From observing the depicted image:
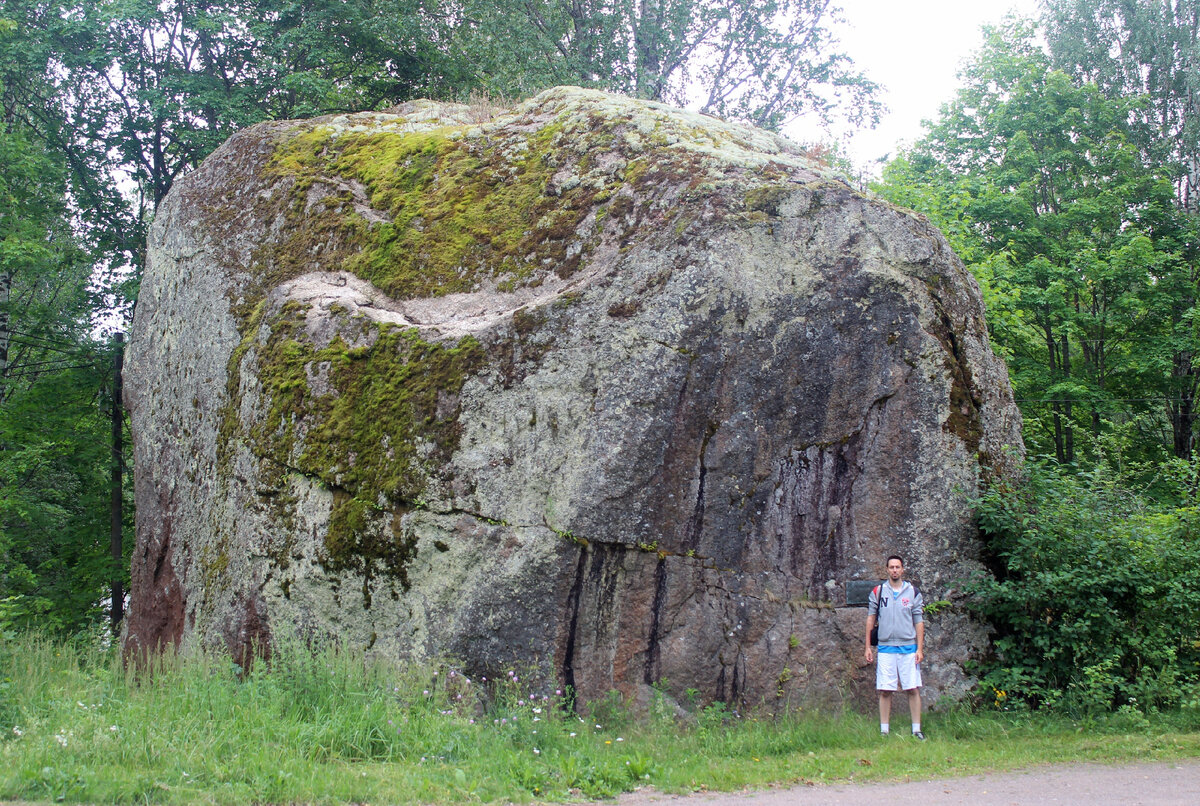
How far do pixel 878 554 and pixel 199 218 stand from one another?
26.6 ft

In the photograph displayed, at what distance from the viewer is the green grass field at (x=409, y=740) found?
14.9 feet

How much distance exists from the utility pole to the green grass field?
8945 mm

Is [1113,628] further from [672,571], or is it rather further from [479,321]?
[479,321]

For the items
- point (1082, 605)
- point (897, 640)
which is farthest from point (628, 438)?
point (1082, 605)

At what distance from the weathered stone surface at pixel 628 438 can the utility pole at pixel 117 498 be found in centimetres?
851

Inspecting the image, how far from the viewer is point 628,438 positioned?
6.72 metres

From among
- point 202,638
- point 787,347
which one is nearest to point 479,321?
point 787,347

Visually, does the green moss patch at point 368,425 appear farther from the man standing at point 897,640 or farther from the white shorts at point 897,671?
the white shorts at point 897,671

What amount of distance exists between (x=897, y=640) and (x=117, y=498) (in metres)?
14.4

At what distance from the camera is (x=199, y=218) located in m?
9.69

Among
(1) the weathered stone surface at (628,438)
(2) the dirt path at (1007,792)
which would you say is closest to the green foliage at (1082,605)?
(1) the weathered stone surface at (628,438)

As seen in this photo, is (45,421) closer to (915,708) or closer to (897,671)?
(897,671)

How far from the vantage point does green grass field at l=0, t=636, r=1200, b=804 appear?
4555mm

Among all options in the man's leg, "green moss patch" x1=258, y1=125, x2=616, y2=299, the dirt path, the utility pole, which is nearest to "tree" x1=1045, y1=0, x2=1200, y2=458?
the man's leg
